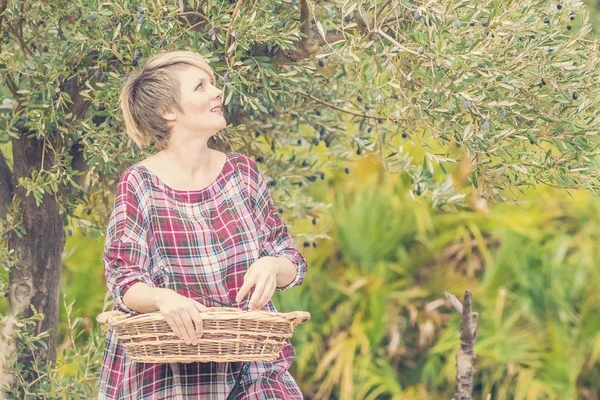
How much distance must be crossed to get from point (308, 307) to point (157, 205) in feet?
19.8

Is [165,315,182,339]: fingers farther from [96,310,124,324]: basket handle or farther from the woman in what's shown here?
[96,310,124,324]: basket handle

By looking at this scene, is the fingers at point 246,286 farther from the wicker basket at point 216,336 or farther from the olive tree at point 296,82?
the olive tree at point 296,82

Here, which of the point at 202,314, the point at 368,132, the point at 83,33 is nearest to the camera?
the point at 202,314

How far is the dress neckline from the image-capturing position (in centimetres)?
370

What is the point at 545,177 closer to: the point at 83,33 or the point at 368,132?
the point at 368,132

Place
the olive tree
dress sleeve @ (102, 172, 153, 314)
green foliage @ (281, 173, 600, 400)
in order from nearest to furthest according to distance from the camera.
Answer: dress sleeve @ (102, 172, 153, 314) → the olive tree → green foliage @ (281, 173, 600, 400)

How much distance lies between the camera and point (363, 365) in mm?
9148

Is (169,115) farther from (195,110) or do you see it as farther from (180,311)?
(180,311)

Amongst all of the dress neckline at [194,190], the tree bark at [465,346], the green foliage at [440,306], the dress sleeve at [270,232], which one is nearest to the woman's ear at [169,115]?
the dress neckline at [194,190]

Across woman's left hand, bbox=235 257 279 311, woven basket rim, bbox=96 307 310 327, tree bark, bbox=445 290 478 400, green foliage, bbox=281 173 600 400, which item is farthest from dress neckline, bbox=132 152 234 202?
green foliage, bbox=281 173 600 400

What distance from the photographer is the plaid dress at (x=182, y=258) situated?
360 cm

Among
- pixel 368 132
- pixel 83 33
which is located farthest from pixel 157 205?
pixel 368 132

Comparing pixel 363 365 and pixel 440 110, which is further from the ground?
pixel 440 110

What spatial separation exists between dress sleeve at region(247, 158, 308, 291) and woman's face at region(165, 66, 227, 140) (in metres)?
0.28
